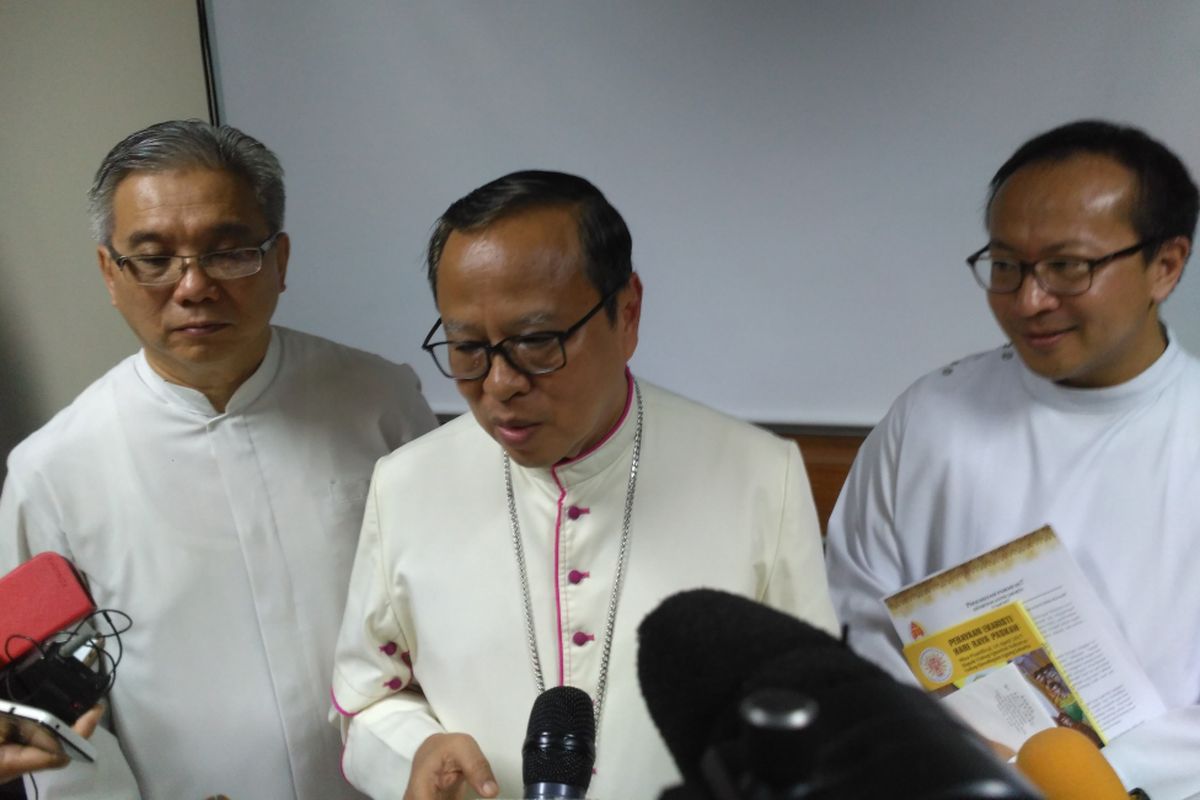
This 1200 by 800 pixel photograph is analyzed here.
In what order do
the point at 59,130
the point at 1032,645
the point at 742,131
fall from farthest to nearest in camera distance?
the point at 59,130 < the point at 742,131 < the point at 1032,645

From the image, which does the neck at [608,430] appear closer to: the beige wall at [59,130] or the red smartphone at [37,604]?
the red smartphone at [37,604]

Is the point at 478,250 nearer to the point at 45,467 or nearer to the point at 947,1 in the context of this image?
the point at 45,467

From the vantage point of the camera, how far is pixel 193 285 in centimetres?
153

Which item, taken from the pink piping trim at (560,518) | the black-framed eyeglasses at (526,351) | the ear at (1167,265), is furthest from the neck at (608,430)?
the ear at (1167,265)

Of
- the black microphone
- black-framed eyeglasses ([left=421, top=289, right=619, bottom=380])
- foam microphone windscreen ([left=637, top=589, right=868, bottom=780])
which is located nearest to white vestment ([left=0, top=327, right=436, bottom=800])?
black-framed eyeglasses ([left=421, top=289, right=619, bottom=380])

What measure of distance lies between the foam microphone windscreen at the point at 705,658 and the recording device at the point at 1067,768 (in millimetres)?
611

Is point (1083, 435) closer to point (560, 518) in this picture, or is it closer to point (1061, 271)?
point (1061, 271)

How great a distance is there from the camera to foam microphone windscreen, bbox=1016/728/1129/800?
3.24 feet

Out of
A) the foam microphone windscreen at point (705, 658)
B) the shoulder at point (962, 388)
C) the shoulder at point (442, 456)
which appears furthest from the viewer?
the shoulder at point (962, 388)

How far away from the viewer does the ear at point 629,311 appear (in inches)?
49.2

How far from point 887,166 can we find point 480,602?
5.47 feet

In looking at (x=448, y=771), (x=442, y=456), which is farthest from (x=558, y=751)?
(x=442, y=456)

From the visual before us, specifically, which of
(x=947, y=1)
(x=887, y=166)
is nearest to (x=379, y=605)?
(x=887, y=166)

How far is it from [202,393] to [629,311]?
0.93m
